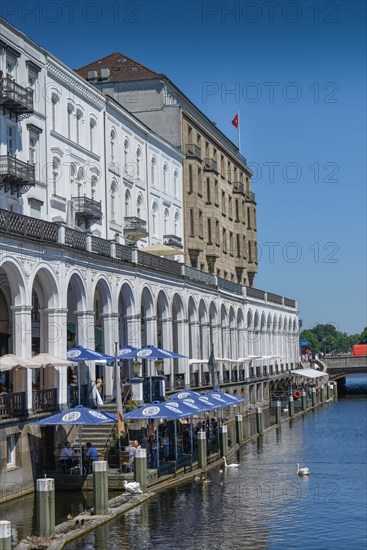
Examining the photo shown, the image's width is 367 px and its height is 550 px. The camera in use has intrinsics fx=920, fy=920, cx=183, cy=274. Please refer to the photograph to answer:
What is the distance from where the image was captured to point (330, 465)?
A: 40.5 metres

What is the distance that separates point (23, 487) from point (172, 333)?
26.0 metres

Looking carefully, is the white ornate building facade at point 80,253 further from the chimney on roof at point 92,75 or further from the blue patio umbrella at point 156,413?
the chimney on roof at point 92,75

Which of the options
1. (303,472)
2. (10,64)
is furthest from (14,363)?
(10,64)

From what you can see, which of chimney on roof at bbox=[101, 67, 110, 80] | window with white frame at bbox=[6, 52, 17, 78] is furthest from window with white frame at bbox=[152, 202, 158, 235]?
window with white frame at bbox=[6, 52, 17, 78]

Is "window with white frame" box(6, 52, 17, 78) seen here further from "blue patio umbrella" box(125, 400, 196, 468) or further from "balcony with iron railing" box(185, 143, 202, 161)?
"balcony with iron railing" box(185, 143, 202, 161)

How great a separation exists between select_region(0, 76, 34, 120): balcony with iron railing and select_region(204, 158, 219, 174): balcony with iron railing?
34524mm

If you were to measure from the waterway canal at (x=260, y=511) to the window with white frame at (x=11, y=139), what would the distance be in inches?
717

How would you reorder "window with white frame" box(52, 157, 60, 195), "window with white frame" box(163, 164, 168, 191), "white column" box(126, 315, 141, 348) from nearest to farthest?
"white column" box(126, 315, 141, 348), "window with white frame" box(52, 157, 60, 195), "window with white frame" box(163, 164, 168, 191)

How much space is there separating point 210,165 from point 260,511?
173 ft

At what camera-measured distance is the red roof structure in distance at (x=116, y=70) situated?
72062 millimetres

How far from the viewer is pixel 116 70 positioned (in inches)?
2906

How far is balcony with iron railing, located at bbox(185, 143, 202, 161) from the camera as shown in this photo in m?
74.1

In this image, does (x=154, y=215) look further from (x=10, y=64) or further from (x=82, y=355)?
(x=82, y=355)

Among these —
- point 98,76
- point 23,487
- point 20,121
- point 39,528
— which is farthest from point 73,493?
point 98,76
